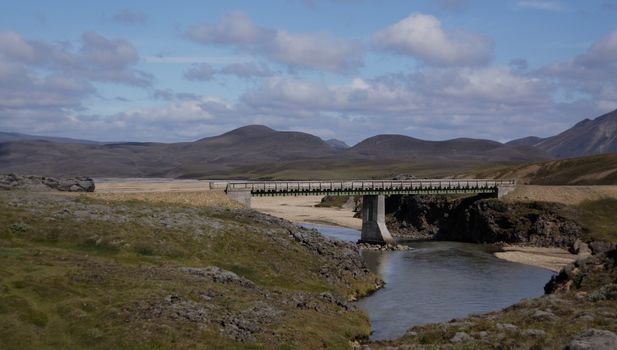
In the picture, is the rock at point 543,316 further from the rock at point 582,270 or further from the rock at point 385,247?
the rock at point 385,247

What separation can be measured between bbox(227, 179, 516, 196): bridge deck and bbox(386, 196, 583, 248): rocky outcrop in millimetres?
3609

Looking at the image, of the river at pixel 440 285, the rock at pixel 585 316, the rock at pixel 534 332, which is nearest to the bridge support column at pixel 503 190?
the river at pixel 440 285

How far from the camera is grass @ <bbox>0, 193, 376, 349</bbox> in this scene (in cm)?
3834

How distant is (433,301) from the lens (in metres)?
63.8

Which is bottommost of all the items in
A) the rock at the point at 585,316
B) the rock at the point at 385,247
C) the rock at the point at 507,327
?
the rock at the point at 385,247

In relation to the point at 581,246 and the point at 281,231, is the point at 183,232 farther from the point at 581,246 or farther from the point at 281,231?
the point at 581,246

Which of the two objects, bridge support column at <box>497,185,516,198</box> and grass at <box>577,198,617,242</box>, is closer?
grass at <box>577,198,617,242</box>

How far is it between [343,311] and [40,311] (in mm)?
23245

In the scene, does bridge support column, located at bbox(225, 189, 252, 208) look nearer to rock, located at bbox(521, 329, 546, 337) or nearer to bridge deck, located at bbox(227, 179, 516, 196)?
bridge deck, located at bbox(227, 179, 516, 196)

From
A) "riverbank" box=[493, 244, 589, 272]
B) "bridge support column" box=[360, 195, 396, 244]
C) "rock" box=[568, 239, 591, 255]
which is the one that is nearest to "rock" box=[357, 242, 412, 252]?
"bridge support column" box=[360, 195, 396, 244]

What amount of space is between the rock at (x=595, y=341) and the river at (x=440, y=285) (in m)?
19.7

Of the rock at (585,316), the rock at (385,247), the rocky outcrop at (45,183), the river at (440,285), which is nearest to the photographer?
the rock at (585,316)

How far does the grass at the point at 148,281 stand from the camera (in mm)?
38344

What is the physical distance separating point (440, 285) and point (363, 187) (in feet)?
132
